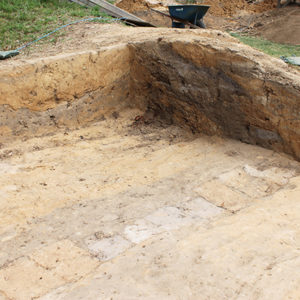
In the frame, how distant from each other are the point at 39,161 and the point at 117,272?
233 centimetres

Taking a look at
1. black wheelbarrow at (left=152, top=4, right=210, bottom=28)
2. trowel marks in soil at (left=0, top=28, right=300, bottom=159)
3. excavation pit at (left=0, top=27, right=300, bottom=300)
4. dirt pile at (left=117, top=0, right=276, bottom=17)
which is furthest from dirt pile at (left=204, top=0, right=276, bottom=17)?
trowel marks in soil at (left=0, top=28, right=300, bottom=159)

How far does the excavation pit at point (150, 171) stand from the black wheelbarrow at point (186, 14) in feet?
12.0

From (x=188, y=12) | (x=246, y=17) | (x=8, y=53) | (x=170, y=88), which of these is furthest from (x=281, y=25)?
A: (x=8, y=53)

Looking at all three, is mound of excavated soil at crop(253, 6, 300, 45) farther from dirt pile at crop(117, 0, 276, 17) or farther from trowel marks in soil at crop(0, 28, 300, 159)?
trowel marks in soil at crop(0, 28, 300, 159)

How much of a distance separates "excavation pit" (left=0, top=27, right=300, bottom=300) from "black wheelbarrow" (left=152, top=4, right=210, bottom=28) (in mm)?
3656

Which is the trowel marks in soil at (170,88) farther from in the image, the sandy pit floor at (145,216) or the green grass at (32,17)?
the green grass at (32,17)

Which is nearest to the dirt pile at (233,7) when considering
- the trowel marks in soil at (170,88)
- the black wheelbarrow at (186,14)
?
the black wheelbarrow at (186,14)

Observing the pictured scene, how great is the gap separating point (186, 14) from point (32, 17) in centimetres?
445

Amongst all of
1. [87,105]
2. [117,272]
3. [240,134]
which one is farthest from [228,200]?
[87,105]

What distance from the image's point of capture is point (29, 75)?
5.45 metres

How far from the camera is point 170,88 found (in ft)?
20.4

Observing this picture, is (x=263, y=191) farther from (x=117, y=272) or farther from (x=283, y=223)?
(x=117, y=272)

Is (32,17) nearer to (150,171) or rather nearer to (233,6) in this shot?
(150,171)

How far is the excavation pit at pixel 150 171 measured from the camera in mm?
3154
